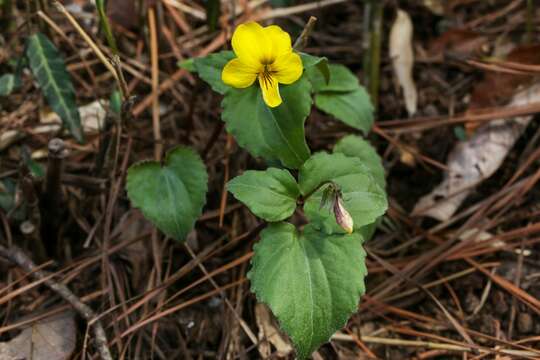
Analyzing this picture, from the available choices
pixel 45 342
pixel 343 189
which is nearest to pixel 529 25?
pixel 343 189

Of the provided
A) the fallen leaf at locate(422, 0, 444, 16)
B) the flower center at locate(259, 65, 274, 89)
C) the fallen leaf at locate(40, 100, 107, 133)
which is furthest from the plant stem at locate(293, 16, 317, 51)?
the fallen leaf at locate(422, 0, 444, 16)

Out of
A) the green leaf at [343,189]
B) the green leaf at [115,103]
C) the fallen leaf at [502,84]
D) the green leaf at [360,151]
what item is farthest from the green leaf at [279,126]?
→ the fallen leaf at [502,84]

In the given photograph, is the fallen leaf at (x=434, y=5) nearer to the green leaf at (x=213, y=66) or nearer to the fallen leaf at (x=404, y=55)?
the fallen leaf at (x=404, y=55)

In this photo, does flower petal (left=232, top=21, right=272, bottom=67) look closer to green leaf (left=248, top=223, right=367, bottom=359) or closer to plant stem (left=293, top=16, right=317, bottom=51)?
plant stem (left=293, top=16, right=317, bottom=51)

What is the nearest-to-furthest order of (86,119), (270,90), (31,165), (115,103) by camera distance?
(270,90) → (31,165) → (115,103) → (86,119)

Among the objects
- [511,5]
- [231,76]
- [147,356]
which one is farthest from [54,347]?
[511,5]

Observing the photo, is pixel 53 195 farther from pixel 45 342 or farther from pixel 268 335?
pixel 268 335
